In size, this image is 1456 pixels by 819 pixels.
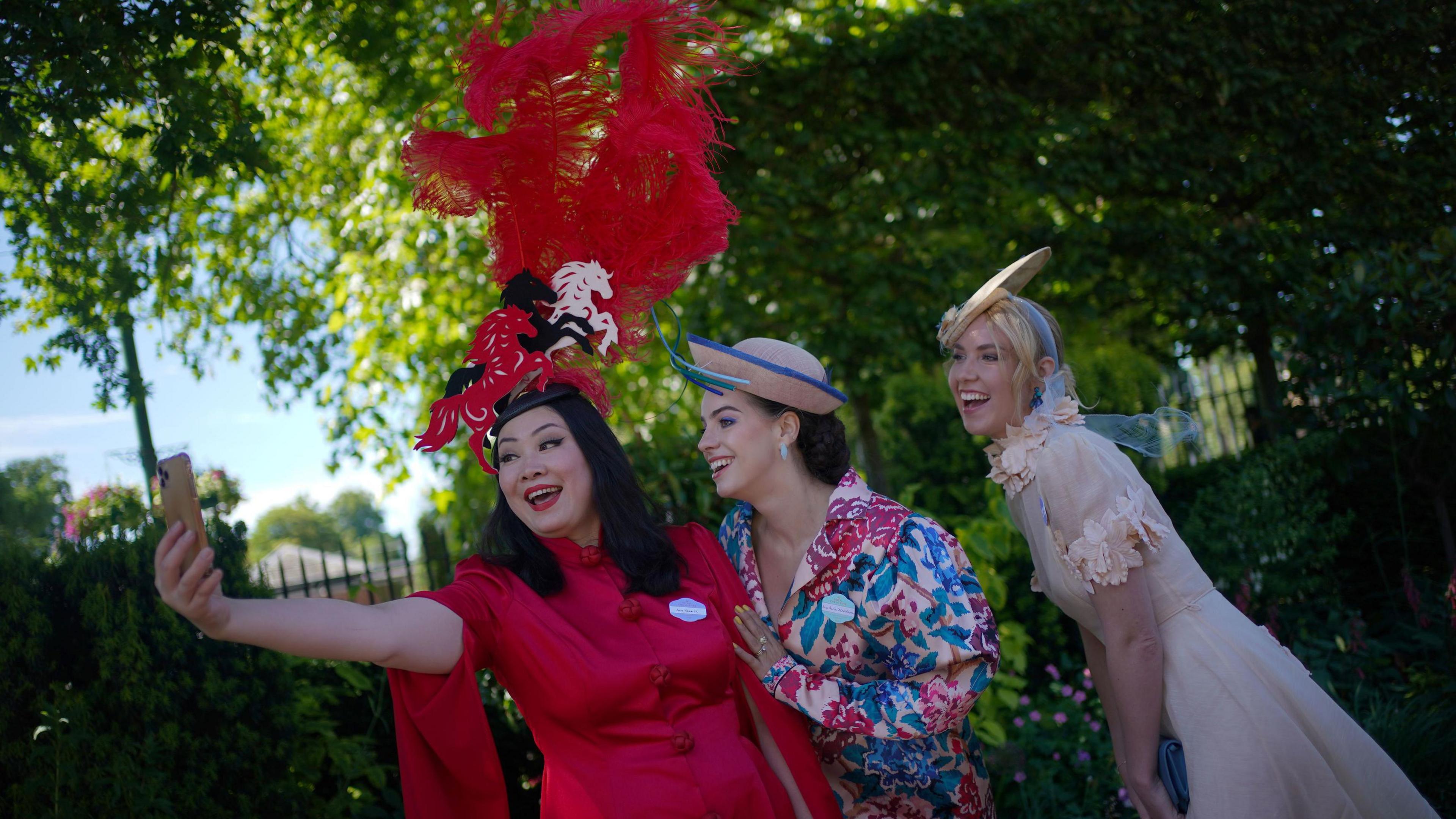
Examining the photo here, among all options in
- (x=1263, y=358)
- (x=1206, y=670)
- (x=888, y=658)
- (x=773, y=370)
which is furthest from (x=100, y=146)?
(x=1263, y=358)

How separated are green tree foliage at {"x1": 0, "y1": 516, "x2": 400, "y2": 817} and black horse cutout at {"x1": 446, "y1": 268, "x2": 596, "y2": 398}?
1.43m

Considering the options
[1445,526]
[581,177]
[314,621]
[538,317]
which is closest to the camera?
[314,621]

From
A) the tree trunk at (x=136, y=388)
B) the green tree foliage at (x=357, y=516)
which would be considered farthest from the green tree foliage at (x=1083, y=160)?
the tree trunk at (x=136, y=388)

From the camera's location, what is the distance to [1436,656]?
4.32 metres

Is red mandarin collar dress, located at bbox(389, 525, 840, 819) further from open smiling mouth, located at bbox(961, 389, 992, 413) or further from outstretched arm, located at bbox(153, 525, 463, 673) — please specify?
open smiling mouth, located at bbox(961, 389, 992, 413)

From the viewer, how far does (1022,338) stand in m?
2.53

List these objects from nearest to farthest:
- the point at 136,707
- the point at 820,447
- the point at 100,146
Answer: the point at 820,447
the point at 136,707
the point at 100,146

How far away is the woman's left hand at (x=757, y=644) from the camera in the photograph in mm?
2355

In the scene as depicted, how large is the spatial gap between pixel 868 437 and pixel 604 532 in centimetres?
442

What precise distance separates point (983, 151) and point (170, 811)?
5951mm

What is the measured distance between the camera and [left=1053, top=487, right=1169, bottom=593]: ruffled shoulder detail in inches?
88.9

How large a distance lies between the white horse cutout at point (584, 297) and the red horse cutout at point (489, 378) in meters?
0.08

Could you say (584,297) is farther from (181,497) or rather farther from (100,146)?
(100,146)

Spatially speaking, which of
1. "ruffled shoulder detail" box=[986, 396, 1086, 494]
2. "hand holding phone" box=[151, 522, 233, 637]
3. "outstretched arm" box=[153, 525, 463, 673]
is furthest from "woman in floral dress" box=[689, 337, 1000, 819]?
"hand holding phone" box=[151, 522, 233, 637]
